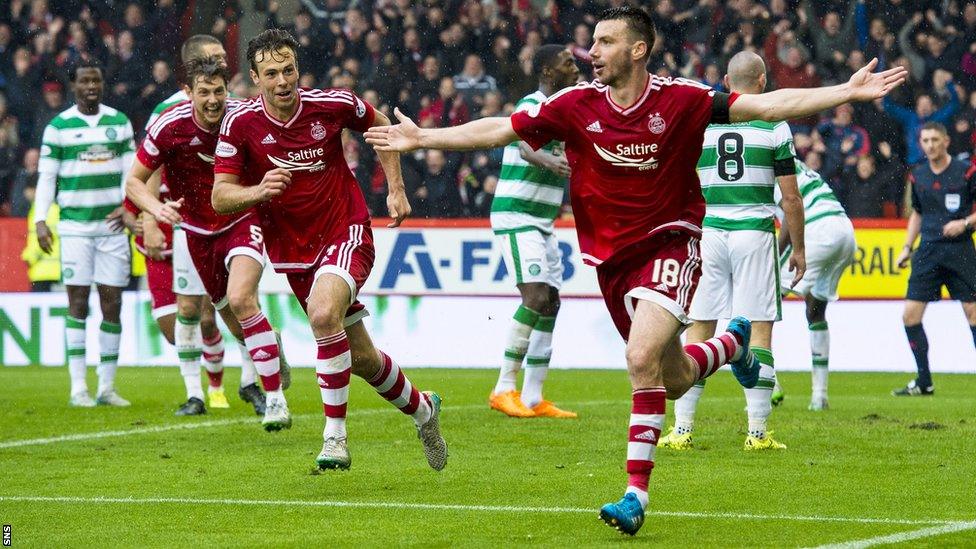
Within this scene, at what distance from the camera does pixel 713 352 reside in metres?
7.35

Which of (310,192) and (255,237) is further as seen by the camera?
(255,237)

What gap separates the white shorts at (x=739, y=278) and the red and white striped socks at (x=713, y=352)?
4.37 ft

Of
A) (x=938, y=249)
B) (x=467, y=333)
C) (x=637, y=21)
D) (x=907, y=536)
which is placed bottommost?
(x=467, y=333)

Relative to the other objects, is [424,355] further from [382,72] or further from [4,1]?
[4,1]

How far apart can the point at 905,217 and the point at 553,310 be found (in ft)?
24.1

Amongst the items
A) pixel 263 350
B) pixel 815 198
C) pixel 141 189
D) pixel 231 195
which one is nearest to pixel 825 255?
pixel 815 198

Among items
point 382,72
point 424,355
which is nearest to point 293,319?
point 424,355

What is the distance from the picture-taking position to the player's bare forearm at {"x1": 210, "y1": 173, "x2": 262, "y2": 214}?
7.41m

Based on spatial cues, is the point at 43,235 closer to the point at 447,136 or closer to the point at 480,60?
the point at 447,136

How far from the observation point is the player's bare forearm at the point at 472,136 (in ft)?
20.9


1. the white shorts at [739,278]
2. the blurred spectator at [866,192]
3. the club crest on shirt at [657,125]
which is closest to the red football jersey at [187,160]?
the white shorts at [739,278]

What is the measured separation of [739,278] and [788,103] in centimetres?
304

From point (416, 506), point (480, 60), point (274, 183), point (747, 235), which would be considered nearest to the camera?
point (416, 506)

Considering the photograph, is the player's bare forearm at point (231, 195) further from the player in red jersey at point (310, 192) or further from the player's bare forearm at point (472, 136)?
the player's bare forearm at point (472, 136)
